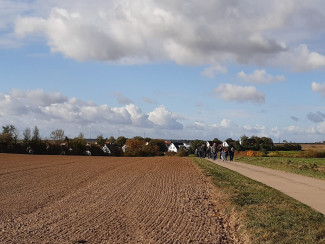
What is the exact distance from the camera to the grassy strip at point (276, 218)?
8.53 m

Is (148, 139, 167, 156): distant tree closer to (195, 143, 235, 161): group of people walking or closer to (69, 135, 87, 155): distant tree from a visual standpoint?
(69, 135, 87, 155): distant tree

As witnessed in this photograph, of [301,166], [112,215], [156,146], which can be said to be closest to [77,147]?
[156,146]

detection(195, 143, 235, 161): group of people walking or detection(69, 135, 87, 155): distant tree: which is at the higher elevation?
detection(69, 135, 87, 155): distant tree

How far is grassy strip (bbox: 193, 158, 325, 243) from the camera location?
853cm

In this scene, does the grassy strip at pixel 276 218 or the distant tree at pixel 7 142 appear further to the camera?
the distant tree at pixel 7 142

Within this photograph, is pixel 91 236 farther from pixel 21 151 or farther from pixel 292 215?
pixel 21 151

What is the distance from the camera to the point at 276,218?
1038 cm

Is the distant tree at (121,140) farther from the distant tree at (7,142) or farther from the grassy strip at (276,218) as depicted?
the grassy strip at (276,218)

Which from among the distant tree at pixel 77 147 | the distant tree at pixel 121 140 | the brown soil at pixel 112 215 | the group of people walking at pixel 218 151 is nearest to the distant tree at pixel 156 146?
the distant tree at pixel 77 147

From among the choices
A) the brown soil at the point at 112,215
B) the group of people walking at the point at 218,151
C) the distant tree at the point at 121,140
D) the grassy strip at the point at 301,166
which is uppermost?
the distant tree at the point at 121,140

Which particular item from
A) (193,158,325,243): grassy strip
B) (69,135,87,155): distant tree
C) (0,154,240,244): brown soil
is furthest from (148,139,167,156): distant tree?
(193,158,325,243): grassy strip

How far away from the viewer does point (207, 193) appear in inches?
650

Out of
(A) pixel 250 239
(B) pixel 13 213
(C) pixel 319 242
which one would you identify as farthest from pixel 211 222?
(B) pixel 13 213

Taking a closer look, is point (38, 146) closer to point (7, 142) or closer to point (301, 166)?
point (7, 142)
